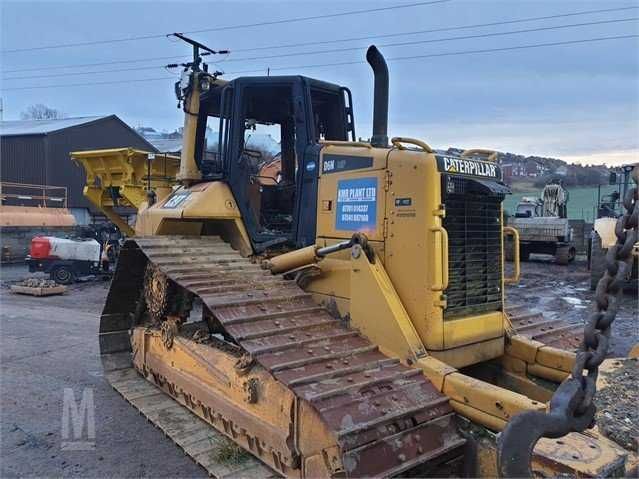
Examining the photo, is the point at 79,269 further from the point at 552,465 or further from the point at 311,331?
the point at 552,465

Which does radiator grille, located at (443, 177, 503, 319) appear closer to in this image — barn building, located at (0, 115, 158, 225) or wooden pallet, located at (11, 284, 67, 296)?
wooden pallet, located at (11, 284, 67, 296)

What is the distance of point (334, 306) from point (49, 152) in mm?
26128

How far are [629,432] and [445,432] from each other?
99 cm

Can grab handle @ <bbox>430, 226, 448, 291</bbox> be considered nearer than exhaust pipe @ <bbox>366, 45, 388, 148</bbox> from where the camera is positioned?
Yes

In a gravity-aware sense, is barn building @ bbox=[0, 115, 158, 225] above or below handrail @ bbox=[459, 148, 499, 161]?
above

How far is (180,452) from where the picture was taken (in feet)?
14.1

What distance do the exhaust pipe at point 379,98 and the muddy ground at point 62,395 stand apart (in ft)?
9.48

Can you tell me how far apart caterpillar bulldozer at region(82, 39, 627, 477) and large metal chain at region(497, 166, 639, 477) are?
0.03m

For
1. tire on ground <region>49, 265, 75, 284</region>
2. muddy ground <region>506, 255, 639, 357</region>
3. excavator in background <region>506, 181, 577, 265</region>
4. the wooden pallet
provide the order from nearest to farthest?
1. muddy ground <region>506, 255, 639, 357</region>
2. the wooden pallet
3. tire on ground <region>49, 265, 75, 284</region>
4. excavator in background <region>506, 181, 577, 265</region>

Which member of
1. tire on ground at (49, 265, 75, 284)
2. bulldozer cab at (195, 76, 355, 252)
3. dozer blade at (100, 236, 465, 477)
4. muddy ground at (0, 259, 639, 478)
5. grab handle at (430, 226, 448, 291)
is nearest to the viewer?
dozer blade at (100, 236, 465, 477)

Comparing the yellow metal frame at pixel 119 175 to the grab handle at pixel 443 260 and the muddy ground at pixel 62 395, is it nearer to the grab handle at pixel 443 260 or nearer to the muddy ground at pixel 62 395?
the muddy ground at pixel 62 395

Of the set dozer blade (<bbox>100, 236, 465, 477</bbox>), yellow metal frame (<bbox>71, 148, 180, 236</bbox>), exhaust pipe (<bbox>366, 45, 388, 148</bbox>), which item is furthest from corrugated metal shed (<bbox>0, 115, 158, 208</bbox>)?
exhaust pipe (<bbox>366, 45, 388, 148</bbox>)

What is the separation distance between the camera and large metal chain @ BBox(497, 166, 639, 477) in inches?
76.0

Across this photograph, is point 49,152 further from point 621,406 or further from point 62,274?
point 621,406
